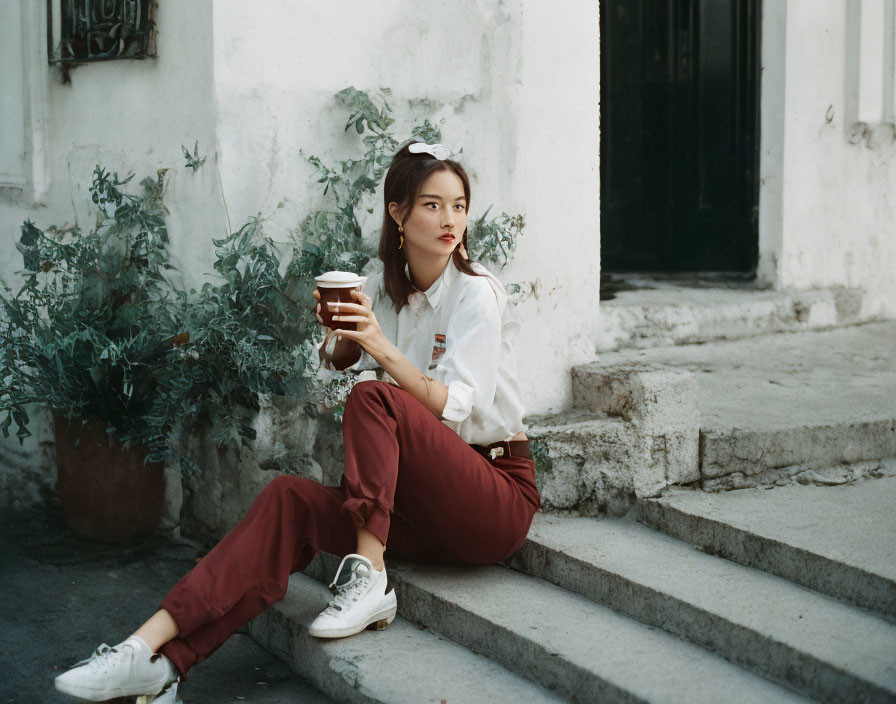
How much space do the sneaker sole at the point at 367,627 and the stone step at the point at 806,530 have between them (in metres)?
0.93

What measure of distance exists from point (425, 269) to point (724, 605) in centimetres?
119

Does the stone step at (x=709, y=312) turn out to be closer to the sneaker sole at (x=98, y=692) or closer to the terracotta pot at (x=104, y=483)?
the terracotta pot at (x=104, y=483)

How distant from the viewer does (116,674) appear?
100 inches

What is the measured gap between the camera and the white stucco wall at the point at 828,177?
5523 millimetres

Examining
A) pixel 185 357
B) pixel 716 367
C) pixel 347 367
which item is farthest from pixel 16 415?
pixel 716 367

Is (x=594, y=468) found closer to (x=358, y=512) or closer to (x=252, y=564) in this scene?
(x=358, y=512)

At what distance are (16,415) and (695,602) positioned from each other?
2409mm

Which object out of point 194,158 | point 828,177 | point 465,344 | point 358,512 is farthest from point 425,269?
point 828,177

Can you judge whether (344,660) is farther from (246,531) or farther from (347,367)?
(347,367)

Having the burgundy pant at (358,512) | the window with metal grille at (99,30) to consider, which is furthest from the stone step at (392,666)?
the window with metal grille at (99,30)

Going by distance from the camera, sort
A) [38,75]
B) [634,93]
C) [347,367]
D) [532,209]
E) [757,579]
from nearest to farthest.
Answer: [757,579] → [347,367] → [532,209] → [38,75] → [634,93]

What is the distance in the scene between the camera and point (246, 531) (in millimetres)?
2732

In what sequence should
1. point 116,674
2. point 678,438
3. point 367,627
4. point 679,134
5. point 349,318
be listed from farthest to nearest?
point 679,134 → point 678,438 → point 367,627 → point 349,318 → point 116,674

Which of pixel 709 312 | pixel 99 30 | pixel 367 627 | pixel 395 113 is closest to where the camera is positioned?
pixel 367 627
